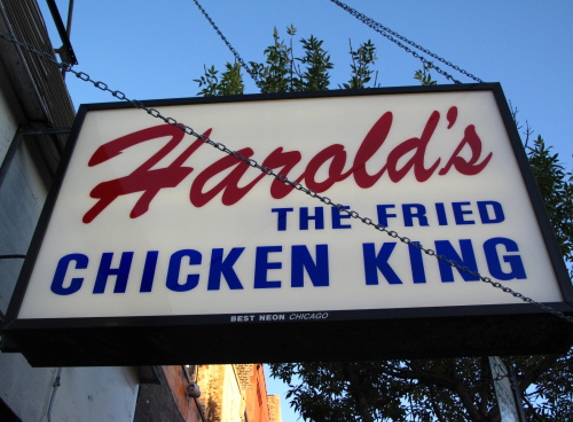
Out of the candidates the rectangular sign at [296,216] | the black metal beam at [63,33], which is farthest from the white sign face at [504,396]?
the black metal beam at [63,33]

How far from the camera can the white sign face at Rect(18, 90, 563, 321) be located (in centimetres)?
339

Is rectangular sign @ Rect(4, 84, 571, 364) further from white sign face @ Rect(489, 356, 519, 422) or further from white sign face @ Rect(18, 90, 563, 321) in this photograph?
white sign face @ Rect(489, 356, 519, 422)

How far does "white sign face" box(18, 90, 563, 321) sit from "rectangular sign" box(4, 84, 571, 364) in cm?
1

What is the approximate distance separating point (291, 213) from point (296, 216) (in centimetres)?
4

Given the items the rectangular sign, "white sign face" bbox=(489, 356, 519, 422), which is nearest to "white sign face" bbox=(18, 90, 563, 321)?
the rectangular sign

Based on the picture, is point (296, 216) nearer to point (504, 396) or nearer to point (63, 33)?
point (504, 396)

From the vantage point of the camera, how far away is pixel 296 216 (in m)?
3.85

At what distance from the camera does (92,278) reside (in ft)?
11.7

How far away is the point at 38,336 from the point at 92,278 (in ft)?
1.41

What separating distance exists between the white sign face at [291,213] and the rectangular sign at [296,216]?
0.4 inches

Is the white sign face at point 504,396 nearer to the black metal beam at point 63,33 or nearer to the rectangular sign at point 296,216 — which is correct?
the rectangular sign at point 296,216

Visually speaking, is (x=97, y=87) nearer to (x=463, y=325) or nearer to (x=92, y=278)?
(x=92, y=278)

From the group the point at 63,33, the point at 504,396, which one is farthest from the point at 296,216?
the point at 63,33

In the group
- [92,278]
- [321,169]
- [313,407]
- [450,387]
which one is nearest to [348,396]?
[313,407]
